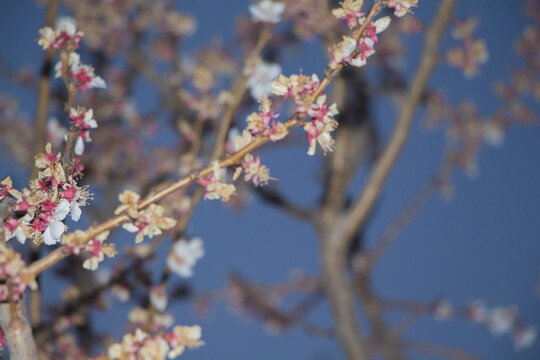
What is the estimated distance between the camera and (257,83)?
65 cm

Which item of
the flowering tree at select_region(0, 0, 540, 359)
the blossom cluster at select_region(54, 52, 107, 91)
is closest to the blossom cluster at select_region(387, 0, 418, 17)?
the flowering tree at select_region(0, 0, 540, 359)

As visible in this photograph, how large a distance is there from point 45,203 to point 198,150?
0.78 meters

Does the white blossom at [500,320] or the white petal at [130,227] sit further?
the white blossom at [500,320]

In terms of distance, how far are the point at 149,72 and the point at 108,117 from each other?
0.34m

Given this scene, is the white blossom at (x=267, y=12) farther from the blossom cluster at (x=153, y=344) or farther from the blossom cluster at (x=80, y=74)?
the blossom cluster at (x=153, y=344)

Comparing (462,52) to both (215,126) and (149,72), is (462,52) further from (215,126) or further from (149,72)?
(149,72)

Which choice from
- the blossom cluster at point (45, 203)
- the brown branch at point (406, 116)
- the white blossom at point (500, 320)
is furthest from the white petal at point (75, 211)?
the white blossom at point (500, 320)

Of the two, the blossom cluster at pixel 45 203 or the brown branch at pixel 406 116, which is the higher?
the brown branch at pixel 406 116

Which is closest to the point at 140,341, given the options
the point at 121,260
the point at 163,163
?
the point at 121,260

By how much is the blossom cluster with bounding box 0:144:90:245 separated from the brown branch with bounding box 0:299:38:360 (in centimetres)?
5

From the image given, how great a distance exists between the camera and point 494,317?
1.51 meters

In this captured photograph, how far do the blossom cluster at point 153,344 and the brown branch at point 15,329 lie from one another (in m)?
0.07

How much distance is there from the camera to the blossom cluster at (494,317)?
1473 mm

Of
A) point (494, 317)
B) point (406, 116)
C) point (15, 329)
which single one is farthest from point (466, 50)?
point (494, 317)
